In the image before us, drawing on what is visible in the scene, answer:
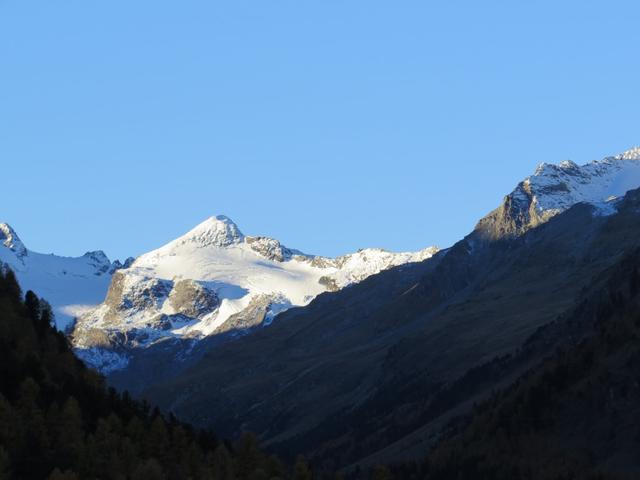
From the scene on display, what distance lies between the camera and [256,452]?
651 ft

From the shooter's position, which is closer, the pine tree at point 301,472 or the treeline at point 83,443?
the treeline at point 83,443

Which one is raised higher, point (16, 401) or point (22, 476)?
point (16, 401)

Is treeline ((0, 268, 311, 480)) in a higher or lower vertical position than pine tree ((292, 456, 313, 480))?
higher

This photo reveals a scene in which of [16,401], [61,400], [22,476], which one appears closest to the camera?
[22,476]

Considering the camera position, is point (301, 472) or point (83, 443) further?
point (301, 472)

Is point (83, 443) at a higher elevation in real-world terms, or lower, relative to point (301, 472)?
higher

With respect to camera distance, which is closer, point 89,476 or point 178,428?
point 89,476

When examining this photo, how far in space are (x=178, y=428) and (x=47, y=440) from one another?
30.1 meters

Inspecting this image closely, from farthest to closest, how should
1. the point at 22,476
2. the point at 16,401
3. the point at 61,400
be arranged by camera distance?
the point at 61,400 → the point at 16,401 → the point at 22,476

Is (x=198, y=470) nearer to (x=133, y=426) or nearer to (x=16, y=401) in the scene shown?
(x=133, y=426)

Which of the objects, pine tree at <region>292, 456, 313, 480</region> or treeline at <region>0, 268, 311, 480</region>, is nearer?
treeline at <region>0, 268, 311, 480</region>

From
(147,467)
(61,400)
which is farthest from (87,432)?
(147,467)

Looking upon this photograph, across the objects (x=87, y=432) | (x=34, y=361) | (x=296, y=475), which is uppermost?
(x=34, y=361)

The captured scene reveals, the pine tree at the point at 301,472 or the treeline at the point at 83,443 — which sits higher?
the treeline at the point at 83,443
